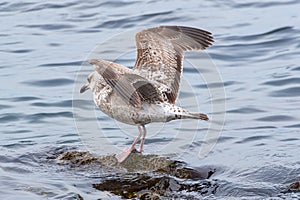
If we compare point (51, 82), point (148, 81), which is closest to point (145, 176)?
point (148, 81)

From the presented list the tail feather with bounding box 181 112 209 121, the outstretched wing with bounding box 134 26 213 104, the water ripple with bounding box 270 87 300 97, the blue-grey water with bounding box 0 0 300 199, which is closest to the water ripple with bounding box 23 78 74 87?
the blue-grey water with bounding box 0 0 300 199

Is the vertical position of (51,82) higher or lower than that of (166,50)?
lower

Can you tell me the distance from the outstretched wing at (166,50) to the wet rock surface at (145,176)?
0.71 m

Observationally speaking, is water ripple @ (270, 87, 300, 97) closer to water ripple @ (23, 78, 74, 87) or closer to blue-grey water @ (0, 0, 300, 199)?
blue-grey water @ (0, 0, 300, 199)

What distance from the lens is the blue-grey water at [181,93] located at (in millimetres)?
6609

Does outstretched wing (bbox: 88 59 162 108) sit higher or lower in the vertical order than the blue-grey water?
higher

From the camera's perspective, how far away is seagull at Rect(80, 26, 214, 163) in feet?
22.4

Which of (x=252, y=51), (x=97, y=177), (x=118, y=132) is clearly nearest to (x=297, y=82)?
(x=252, y=51)

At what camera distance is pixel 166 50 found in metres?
7.71

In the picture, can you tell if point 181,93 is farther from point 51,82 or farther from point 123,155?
point 123,155

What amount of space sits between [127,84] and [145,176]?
2.71ft

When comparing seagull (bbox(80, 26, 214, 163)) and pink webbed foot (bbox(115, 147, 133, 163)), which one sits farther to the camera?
pink webbed foot (bbox(115, 147, 133, 163))

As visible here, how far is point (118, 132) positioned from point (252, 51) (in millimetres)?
3950

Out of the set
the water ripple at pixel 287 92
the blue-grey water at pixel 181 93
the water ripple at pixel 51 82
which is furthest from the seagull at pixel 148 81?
the water ripple at pixel 51 82
